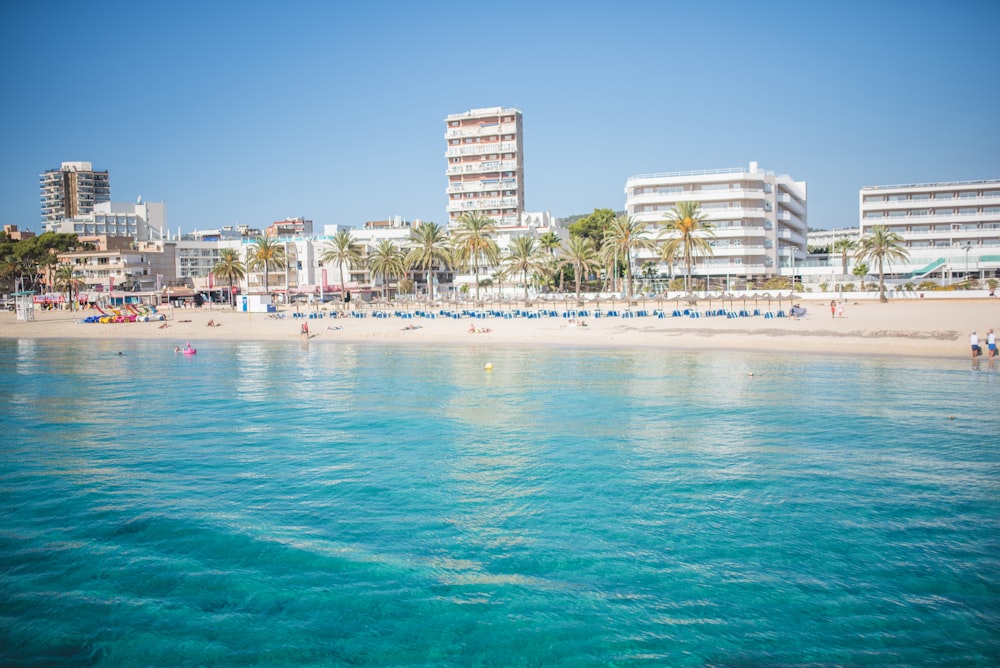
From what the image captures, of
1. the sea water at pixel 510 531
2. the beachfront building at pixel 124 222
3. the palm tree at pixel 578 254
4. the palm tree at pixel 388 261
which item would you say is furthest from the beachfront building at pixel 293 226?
the sea water at pixel 510 531

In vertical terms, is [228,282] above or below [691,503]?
above

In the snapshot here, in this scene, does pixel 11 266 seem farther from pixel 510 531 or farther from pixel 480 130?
pixel 510 531

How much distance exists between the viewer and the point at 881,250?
248 feet

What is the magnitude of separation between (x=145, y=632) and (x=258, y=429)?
43.5 feet

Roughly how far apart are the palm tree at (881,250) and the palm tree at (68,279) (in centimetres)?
10222

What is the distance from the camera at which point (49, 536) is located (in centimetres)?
1387

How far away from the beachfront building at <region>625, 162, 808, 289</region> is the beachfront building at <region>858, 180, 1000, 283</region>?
15494 millimetres

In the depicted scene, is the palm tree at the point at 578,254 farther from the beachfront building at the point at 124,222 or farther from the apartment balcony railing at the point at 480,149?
the beachfront building at the point at 124,222

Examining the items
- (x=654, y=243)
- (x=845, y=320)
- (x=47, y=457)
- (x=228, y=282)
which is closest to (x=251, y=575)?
(x=47, y=457)

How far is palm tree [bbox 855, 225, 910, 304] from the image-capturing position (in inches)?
2832

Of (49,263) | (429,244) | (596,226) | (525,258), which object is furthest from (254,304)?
(49,263)

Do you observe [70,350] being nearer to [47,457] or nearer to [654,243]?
[47,457]

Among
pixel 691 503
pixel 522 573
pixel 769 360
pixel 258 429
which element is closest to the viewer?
pixel 522 573

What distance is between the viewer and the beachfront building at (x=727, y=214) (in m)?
83.4
